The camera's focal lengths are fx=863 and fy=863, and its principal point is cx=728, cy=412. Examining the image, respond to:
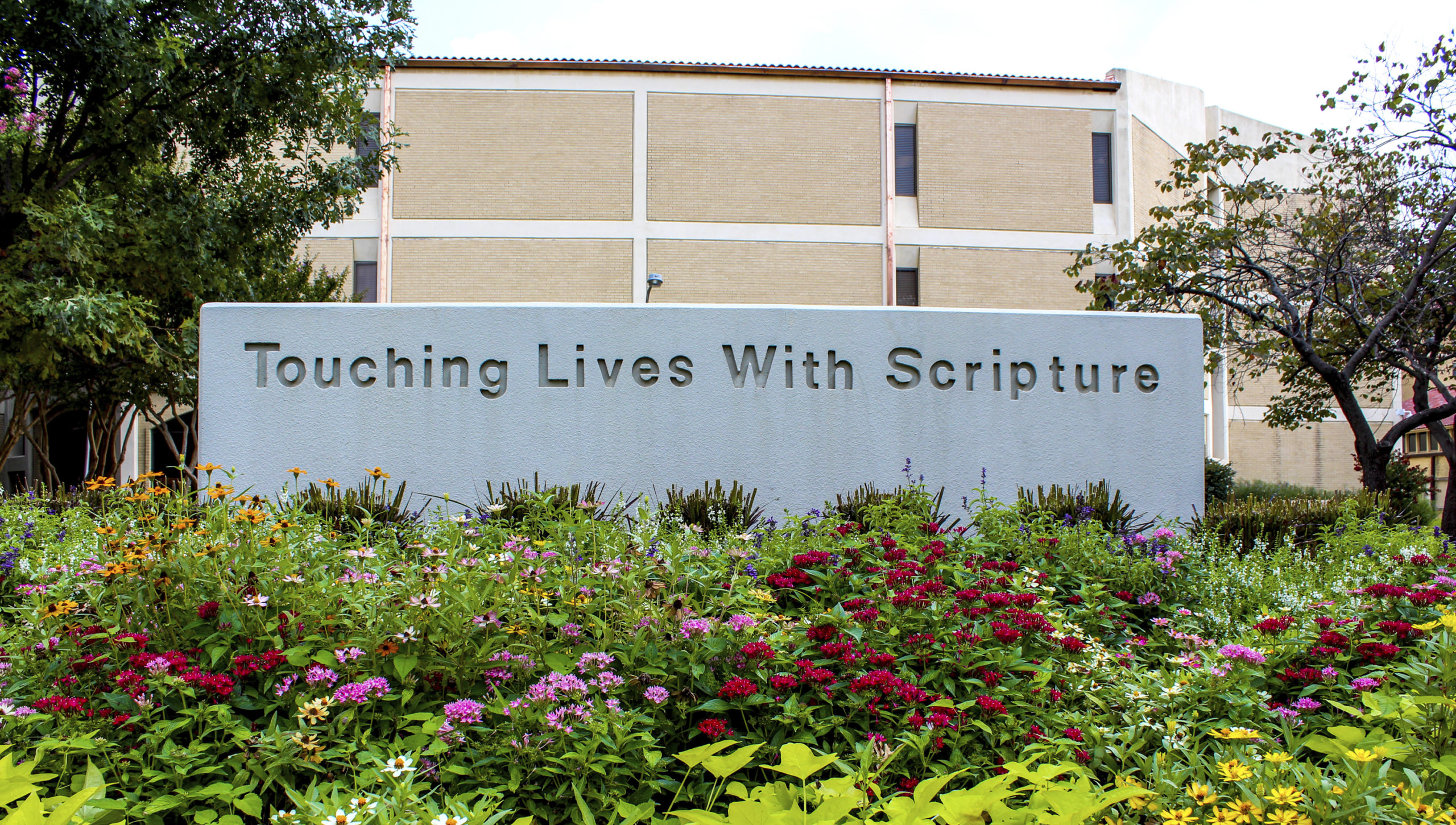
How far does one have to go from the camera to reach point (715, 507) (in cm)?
616

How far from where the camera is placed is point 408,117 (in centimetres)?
1878

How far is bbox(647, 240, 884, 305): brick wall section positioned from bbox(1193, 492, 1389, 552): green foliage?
12407 millimetres

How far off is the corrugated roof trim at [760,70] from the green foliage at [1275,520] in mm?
14834

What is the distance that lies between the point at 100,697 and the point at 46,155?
11365 millimetres

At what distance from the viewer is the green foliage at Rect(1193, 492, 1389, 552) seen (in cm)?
625

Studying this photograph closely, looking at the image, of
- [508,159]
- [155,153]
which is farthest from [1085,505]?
[508,159]

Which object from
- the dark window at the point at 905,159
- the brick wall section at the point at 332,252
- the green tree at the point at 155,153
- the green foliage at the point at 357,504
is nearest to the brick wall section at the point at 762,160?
the dark window at the point at 905,159

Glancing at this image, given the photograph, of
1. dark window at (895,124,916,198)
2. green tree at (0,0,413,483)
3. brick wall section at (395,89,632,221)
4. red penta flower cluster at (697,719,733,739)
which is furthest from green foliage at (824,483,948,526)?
dark window at (895,124,916,198)

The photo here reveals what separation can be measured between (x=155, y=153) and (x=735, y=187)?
1099cm

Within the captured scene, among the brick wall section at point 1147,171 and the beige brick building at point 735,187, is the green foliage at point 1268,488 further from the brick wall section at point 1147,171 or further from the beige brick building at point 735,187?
the brick wall section at point 1147,171

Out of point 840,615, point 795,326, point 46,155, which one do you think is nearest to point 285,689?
point 840,615

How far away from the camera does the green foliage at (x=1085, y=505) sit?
607 centimetres

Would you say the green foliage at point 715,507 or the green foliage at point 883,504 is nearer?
the green foliage at point 883,504

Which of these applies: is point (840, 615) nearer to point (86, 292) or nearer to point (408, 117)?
point (86, 292)
